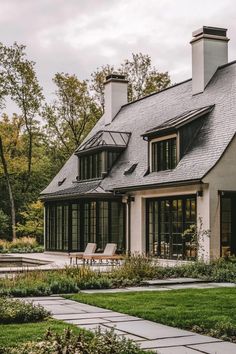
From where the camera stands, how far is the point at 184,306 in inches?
431

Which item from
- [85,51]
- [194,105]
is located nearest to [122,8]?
[194,105]

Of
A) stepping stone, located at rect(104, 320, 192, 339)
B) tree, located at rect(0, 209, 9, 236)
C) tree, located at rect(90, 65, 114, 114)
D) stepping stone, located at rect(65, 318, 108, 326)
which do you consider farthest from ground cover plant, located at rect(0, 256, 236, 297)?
tree, located at rect(90, 65, 114, 114)

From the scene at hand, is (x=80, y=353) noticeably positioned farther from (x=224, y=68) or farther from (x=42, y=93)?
(x=42, y=93)

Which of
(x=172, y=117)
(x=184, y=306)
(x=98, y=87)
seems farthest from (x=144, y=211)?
(x=98, y=87)

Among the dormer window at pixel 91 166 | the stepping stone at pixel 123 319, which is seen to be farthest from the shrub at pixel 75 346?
the dormer window at pixel 91 166

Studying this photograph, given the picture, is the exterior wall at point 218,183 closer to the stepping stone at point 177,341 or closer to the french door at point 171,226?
the french door at point 171,226

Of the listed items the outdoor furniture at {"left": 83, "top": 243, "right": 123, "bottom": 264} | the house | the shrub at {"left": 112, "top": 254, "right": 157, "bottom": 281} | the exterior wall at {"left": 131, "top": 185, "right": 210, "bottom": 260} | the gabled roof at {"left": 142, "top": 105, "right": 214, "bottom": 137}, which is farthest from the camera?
the gabled roof at {"left": 142, "top": 105, "right": 214, "bottom": 137}

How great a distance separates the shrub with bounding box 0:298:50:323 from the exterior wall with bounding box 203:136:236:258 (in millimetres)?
10928

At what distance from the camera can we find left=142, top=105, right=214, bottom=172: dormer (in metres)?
22.3

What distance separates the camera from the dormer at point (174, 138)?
22297 mm

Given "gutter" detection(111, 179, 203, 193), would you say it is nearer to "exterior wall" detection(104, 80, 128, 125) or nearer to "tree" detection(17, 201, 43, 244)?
"exterior wall" detection(104, 80, 128, 125)

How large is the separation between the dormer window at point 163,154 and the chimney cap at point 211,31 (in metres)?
4.47

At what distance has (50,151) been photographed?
50375mm

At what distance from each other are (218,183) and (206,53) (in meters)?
6.47
